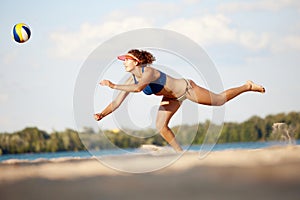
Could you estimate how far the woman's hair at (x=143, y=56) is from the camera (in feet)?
30.6

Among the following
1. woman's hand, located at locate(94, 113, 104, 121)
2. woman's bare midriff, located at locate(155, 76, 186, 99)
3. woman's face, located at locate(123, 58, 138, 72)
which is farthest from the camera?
woman's bare midriff, located at locate(155, 76, 186, 99)

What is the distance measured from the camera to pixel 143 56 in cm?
941

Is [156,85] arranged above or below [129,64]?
below

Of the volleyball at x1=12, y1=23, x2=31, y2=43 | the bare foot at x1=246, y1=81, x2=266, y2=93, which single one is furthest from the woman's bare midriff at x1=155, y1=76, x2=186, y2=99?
the volleyball at x1=12, y1=23, x2=31, y2=43

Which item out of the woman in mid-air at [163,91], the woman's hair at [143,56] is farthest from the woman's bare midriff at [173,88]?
the woman's hair at [143,56]

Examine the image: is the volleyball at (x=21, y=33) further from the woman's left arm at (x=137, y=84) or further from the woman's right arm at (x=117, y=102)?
the woman's left arm at (x=137, y=84)

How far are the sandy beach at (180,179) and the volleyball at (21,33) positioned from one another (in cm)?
500

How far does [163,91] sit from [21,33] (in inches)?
154

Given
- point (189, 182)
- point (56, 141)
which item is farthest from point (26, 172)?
point (56, 141)

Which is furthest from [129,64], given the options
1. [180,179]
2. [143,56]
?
[180,179]

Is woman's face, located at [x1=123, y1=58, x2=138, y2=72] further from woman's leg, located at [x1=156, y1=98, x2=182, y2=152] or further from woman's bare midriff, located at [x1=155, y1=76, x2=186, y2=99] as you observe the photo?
woman's leg, located at [x1=156, y1=98, x2=182, y2=152]

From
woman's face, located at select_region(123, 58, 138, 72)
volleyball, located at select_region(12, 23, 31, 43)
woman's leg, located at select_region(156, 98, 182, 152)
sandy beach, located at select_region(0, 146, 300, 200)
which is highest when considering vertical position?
volleyball, located at select_region(12, 23, 31, 43)

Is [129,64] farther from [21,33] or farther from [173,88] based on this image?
[21,33]

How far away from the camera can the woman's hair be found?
30.6 feet
